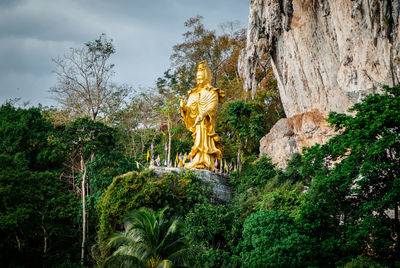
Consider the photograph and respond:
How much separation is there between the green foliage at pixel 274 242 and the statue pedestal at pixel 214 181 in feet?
12.5

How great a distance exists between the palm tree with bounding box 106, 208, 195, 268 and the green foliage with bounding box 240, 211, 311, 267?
1.44 m

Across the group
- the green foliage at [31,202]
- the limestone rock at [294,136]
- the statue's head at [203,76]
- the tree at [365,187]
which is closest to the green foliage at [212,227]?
the tree at [365,187]

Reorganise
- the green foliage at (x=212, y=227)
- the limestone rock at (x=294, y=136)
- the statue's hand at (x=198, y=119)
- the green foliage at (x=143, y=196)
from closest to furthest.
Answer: the green foliage at (x=212, y=227) < the green foliage at (x=143, y=196) < the statue's hand at (x=198, y=119) < the limestone rock at (x=294, y=136)

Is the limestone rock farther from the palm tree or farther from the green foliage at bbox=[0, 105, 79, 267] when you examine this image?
the green foliage at bbox=[0, 105, 79, 267]

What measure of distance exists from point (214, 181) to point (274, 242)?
4.96 metres

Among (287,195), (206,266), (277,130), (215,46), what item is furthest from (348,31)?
(215,46)

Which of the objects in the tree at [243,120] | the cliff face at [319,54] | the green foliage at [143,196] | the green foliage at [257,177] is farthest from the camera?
the tree at [243,120]

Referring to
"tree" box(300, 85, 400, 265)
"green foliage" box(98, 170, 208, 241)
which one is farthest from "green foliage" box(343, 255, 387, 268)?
"green foliage" box(98, 170, 208, 241)

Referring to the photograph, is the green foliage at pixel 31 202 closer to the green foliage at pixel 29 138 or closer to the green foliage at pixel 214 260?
the green foliage at pixel 29 138

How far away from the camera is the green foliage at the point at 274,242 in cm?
707

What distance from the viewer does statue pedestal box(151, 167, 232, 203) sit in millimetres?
11625

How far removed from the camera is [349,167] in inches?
301

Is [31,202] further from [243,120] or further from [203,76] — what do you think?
[243,120]

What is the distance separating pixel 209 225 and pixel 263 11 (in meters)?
11.2
